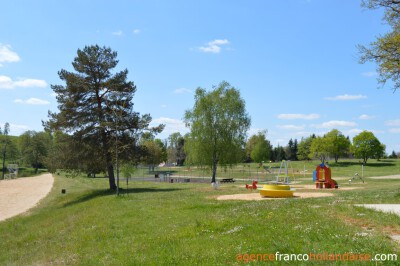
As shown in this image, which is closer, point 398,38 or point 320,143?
point 398,38

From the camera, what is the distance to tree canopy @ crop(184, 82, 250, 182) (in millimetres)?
48000

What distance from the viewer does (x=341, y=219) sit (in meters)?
10.8

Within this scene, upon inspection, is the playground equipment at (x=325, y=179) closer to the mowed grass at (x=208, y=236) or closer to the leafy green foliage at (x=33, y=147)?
the mowed grass at (x=208, y=236)

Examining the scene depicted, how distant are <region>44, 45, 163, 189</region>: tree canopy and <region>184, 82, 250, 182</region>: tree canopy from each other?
1210 centimetres

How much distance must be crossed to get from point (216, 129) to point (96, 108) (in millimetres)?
16973

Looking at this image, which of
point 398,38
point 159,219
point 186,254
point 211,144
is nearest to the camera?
point 186,254

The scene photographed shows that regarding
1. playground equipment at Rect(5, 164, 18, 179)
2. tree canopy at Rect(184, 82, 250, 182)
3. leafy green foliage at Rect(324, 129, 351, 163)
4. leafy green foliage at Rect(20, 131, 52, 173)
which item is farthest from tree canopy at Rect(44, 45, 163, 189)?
leafy green foliage at Rect(20, 131, 52, 173)

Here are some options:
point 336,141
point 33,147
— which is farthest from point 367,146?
point 33,147

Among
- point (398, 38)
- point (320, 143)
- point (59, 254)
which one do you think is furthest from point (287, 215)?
point (320, 143)

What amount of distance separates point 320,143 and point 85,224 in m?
92.0

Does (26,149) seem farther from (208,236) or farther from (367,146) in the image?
(208,236)

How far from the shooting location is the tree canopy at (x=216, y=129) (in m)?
48.0

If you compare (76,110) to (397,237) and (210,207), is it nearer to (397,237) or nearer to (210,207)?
(210,207)

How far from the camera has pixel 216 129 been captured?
158 ft
